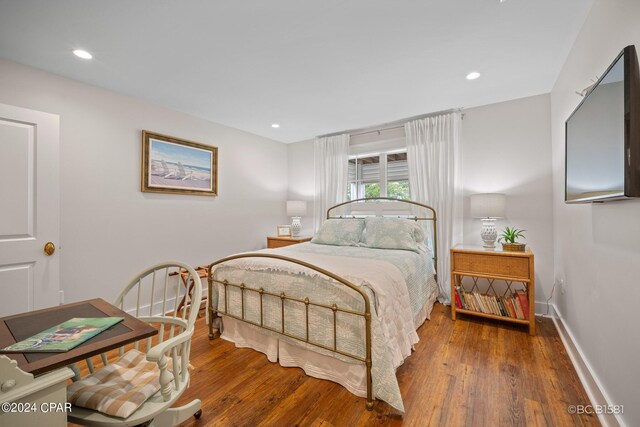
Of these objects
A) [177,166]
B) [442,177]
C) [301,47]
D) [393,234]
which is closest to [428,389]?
[393,234]

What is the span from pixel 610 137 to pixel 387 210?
2710mm

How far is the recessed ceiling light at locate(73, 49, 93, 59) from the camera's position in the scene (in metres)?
2.12

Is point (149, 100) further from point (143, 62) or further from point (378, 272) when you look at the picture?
point (378, 272)

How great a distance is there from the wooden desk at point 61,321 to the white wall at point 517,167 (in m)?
3.44

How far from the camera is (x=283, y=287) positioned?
2.09 m

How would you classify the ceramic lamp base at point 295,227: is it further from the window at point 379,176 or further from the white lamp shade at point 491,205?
the white lamp shade at point 491,205

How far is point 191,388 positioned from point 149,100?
9.67 ft

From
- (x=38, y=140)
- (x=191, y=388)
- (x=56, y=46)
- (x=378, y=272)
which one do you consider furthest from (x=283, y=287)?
(x=56, y=46)

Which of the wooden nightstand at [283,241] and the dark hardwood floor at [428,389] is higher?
the wooden nightstand at [283,241]

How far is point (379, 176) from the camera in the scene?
4.08m

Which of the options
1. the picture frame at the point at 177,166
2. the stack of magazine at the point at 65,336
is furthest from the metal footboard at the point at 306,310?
the picture frame at the point at 177,166

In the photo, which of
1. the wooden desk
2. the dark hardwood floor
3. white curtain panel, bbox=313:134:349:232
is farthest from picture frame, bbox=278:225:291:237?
the wooden desk

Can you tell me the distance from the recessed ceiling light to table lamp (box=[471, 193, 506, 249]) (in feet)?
12.4

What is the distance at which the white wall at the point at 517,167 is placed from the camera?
2935 mm
